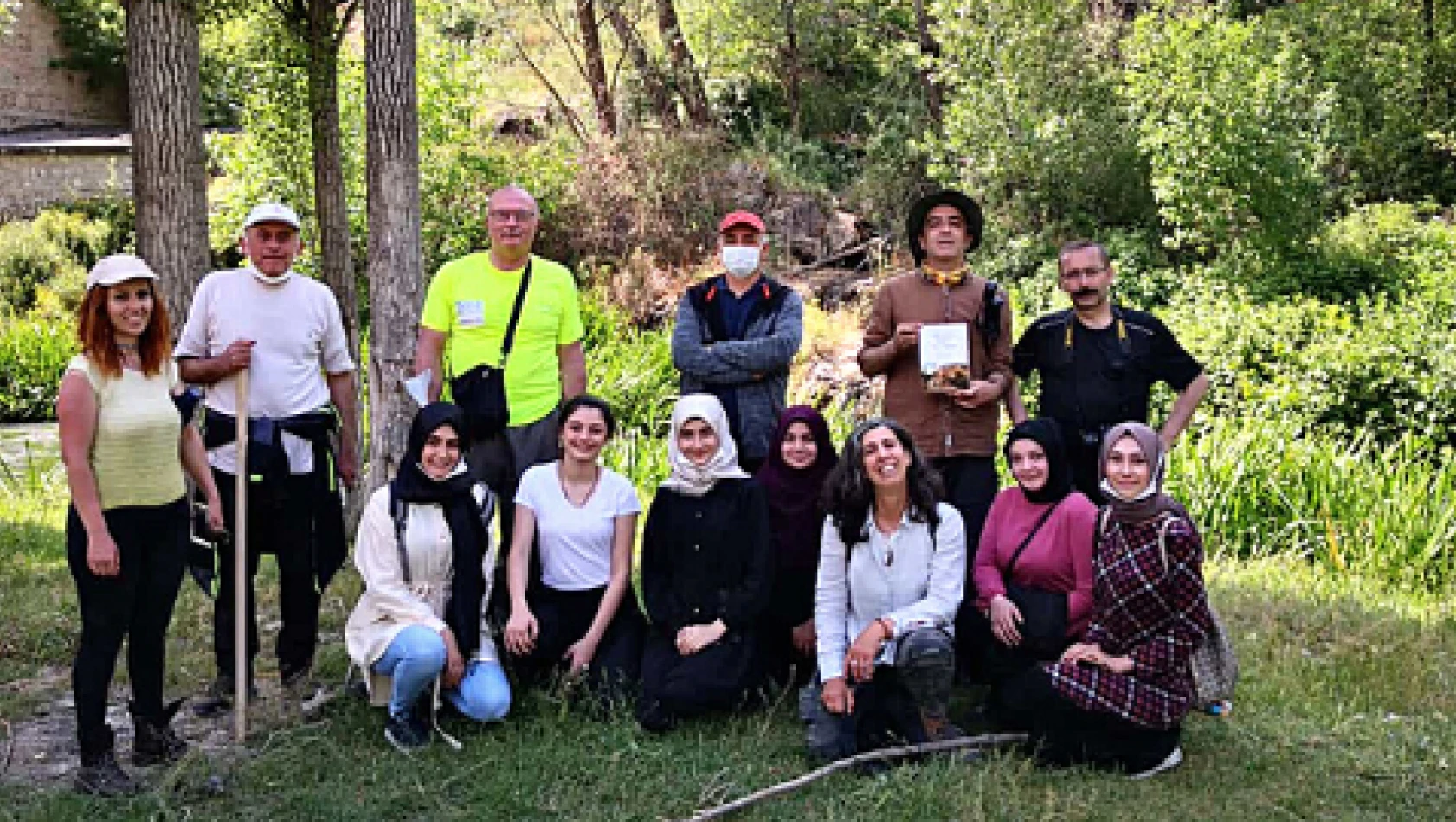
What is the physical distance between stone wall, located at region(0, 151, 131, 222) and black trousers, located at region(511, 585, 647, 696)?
1949 cm

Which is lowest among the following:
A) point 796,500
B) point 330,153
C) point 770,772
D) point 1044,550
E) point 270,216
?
point 770,772

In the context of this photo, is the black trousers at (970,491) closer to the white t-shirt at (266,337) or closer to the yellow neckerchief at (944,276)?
the yellow neckerchief at (944,276)

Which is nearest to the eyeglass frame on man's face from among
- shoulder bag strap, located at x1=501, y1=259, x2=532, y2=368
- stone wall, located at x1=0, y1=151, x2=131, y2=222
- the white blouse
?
shoulder bag strap, located at x1=501, y1=259, x2=532, y2=368

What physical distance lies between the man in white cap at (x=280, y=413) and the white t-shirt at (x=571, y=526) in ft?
2.24

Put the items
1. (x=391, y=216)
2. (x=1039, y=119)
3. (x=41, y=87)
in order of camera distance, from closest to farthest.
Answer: (x=391, y=216) → (x=1039, y=119) → (x=41, y=87)

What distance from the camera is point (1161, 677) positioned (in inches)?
171

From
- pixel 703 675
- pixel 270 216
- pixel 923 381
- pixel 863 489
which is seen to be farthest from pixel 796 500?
pixel 270 216

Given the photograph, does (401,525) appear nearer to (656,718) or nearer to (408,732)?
(408,732)

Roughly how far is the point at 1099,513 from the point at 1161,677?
574mm

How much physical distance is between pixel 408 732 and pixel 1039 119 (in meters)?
11.0

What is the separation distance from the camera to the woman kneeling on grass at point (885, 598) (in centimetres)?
456

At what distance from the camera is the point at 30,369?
15.6 m

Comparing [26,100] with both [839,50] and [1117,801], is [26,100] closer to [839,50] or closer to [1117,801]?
[839,50]

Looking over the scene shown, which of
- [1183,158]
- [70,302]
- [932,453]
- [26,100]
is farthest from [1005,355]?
[26,100]
